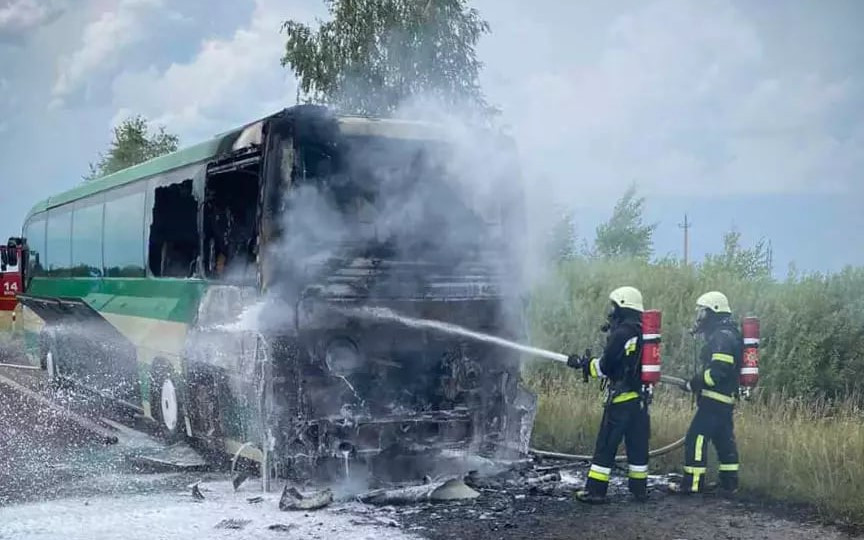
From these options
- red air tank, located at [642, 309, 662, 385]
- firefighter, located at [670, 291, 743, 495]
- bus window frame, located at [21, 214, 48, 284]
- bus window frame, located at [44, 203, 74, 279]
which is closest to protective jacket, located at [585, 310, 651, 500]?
red air tank, located at [642, 309, 662, 385]

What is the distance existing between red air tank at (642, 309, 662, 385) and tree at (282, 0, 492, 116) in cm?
1303

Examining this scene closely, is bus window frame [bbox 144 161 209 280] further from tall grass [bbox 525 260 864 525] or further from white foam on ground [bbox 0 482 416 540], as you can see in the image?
tall grass [bbox 525 260 864 525]

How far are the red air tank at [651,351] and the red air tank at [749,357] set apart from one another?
856 millimetres

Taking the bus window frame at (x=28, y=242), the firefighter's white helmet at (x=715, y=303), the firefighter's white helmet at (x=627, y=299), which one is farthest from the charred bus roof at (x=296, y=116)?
the bus window frame at (x=28, y=242)

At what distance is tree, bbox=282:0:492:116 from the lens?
21016mm

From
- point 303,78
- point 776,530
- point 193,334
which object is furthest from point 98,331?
point 303,78

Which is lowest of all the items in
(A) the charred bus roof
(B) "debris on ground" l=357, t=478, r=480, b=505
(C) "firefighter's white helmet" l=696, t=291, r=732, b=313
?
(B) "debris on ground" l=357, t=478, r=480, b=505

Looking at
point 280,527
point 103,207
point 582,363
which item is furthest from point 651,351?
point 103,207

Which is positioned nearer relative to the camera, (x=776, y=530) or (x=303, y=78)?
(x=776, y=530)

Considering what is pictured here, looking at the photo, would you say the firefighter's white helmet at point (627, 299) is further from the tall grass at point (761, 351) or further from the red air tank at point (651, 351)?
the tall grass at point (761, 351)

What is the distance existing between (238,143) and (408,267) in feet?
5.74

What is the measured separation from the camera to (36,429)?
404 inches

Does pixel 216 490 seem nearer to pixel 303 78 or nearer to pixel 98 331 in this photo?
pixel 98 331

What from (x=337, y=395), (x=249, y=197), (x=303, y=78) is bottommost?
(x=337, y=395)
